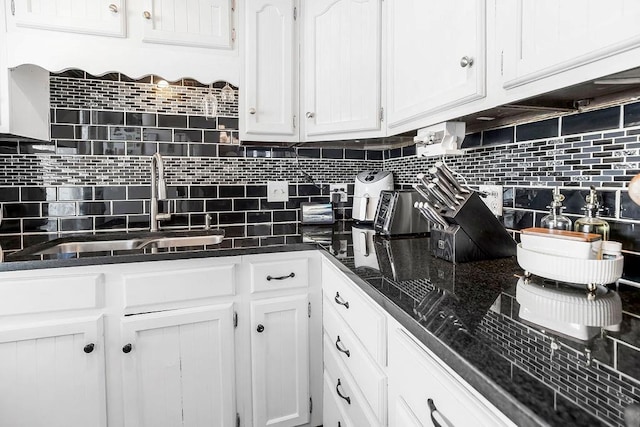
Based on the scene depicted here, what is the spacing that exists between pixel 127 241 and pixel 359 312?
1253 mm

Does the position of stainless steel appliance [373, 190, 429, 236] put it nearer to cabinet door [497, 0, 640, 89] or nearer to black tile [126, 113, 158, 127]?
cabinet door [497, 0, 640, 89]

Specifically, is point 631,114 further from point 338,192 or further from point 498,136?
point 338,192

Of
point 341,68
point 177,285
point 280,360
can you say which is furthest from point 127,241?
point 341,68

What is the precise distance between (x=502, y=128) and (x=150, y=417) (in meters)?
1.68

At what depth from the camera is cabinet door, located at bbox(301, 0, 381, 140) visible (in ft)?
5.14

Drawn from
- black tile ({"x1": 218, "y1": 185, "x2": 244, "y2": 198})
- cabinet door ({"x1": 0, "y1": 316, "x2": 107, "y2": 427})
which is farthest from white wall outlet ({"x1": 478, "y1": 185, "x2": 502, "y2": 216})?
cabinet door ({"x1": 0, "y1": 316, "x2": 107, "y2": 427})

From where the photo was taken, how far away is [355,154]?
85.6 inches

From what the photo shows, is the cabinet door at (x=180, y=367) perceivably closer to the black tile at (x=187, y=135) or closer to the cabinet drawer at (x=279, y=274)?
the cabinet drawer at (x=279, y=274)

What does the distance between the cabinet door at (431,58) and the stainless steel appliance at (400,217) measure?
30 cm

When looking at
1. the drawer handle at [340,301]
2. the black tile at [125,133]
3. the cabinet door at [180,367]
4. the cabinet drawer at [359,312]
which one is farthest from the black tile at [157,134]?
the drawer handle at [340,301]

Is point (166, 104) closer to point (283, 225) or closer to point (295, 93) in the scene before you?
point (295, 93)

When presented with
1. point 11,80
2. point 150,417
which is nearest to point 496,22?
point 150,417

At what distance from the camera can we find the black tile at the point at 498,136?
1253 millimetres

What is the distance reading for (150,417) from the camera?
1.34m
